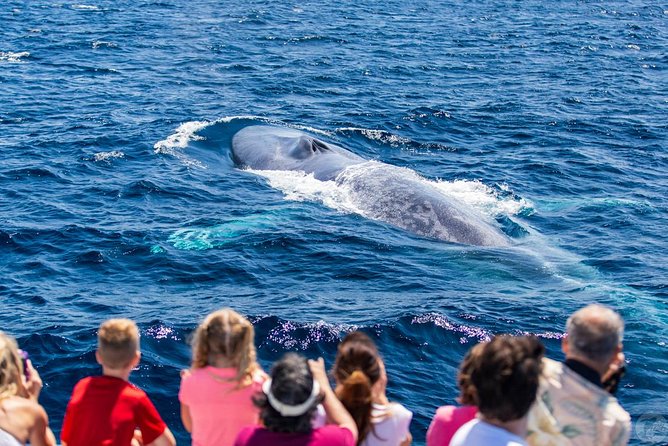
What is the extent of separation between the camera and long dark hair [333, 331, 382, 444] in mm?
7402

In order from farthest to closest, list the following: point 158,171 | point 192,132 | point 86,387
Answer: point 192,132 < point 158,171 < point 86,387

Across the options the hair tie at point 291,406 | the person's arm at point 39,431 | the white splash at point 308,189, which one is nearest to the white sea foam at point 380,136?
the white splash at point 308,189

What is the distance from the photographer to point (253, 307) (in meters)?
17.6

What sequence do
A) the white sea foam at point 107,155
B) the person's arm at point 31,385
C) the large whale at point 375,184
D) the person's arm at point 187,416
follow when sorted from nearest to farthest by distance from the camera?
the person's arm at point 31,385 → the person's arm at point 187,416 → the large whale at point 375,184 → the white sea foam at point 107,155

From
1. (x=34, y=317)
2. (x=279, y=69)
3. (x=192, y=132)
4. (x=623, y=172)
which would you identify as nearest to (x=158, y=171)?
(x=192, y=132)

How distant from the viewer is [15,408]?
24.3 feet

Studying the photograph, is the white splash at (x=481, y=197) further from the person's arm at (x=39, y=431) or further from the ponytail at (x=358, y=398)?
the person's arm at (x=39, y=431)

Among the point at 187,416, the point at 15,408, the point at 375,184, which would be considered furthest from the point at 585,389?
the point at 375,184

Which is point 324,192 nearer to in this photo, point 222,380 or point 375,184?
point 375,184

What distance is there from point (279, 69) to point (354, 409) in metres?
36.8

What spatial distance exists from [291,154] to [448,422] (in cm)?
2147

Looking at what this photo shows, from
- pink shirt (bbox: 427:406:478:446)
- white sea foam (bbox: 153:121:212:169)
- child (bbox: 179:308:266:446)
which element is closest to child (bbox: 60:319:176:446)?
child (bbox: 179:308:266:446)

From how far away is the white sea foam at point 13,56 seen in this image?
4248 centimetres

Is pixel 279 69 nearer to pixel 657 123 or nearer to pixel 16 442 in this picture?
pixel 657 123
